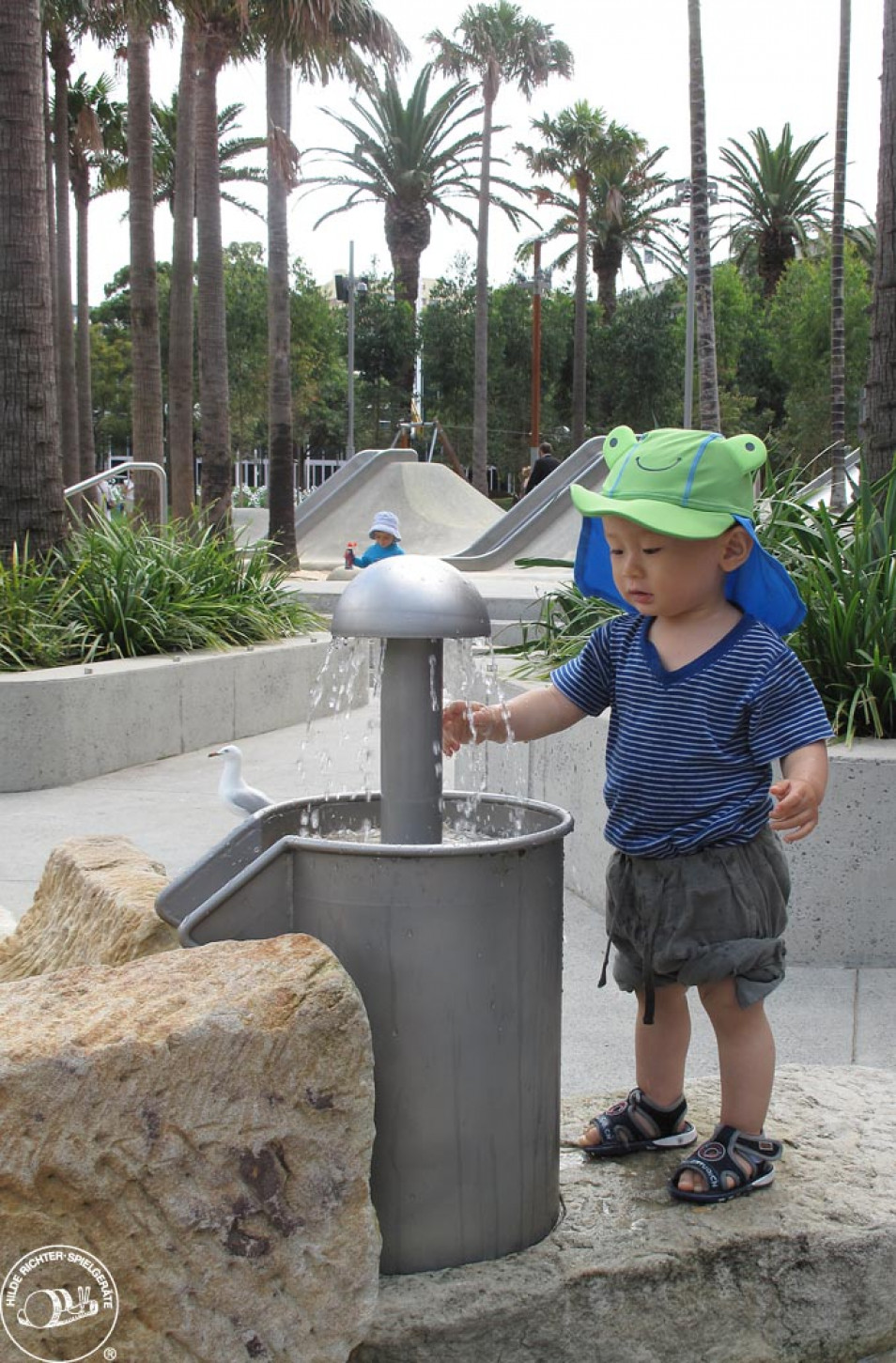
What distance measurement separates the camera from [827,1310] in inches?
84.7

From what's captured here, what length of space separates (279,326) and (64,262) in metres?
5.99

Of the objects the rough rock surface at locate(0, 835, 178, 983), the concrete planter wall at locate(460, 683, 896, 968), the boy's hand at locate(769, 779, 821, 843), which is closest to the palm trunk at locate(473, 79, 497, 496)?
the concrete planter wall at locate(460, 683, 896, 968)

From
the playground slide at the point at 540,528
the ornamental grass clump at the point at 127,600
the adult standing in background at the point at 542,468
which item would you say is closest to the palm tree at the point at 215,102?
the playground slide at the point at 540,528

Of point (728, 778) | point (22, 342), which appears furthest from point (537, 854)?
point (22, 342)

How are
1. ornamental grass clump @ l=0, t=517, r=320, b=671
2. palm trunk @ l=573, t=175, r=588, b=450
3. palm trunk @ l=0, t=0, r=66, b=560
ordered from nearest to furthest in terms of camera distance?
ornamental grass clump @ l=0, t=517, r=320, b=671, palm trunk @ l=0, t=0, r=66, b=560, palm trunk @ l=573, t=175, r=588, b=450

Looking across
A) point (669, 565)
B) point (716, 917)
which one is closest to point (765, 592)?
point (669, 565)

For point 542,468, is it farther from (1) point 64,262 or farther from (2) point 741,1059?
(2) point 741,1059

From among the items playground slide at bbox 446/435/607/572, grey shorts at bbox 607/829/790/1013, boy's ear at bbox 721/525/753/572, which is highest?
playground slide at bbox 446/435/607/572

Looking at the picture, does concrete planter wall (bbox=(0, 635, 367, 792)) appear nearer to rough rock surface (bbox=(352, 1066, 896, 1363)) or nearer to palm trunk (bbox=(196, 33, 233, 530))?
rough rock surface (bbox=(352, 1066, 896, 1363))

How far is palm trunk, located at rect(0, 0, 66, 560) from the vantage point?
7.65 metres

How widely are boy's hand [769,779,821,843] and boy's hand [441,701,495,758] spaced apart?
525 millimetres

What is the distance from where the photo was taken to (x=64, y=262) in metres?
23.2

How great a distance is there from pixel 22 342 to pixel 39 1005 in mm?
6501

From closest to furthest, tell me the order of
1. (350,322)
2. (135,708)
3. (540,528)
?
(135,708) < (540,528) < (350,322)
